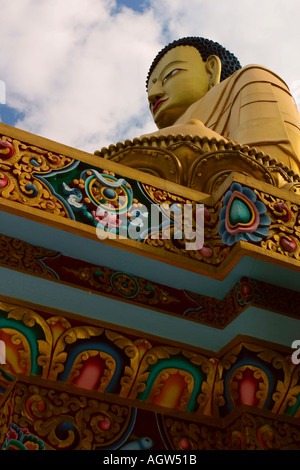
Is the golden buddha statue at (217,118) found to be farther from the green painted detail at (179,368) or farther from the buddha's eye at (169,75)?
the green painted detail at (179,368)

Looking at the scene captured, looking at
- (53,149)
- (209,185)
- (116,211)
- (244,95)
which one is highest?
(244,95)

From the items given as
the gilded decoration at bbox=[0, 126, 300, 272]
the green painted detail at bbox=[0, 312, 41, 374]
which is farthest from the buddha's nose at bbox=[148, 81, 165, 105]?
the green painted detail at bbox=[0, 312, 41, 374]

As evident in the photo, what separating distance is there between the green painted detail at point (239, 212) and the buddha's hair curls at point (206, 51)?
23.4 feet

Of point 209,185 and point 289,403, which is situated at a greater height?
point 209,185

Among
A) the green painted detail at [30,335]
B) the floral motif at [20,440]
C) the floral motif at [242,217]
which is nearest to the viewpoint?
the floral motif at [20,440]

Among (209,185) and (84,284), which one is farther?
(209,185)

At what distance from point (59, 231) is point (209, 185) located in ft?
3.79

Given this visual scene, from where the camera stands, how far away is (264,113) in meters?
6.43

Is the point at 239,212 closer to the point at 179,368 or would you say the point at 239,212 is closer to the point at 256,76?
the point at 179,368

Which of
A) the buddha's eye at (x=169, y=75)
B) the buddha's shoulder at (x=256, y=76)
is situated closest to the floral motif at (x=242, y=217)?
the buddha's shoulder at (x=256, y=76)

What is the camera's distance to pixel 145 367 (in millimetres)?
2590

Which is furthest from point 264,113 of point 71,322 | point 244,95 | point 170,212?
point 71,322

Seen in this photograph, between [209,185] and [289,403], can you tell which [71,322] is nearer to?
[289,403]

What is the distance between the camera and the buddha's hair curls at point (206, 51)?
9.52 m
